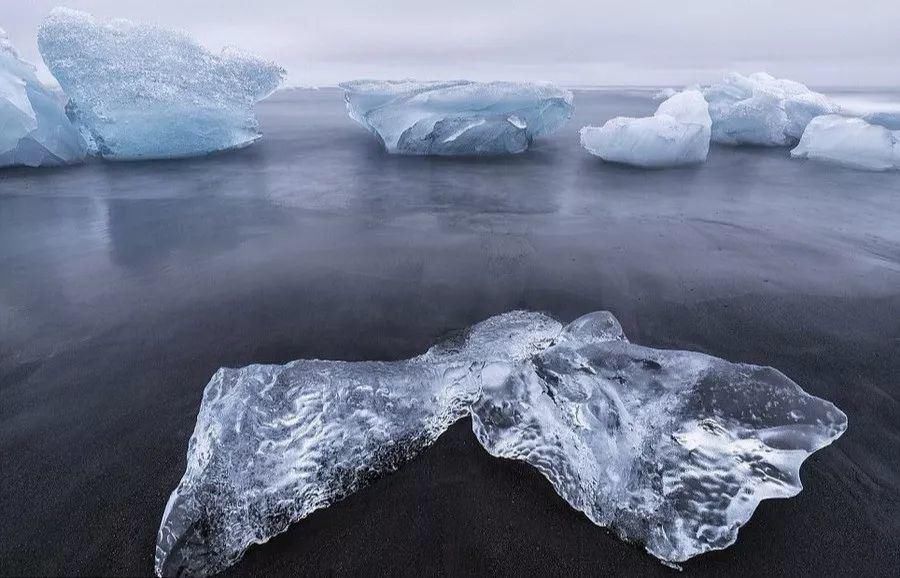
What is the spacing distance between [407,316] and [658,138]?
6.69m

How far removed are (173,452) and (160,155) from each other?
26.0ft

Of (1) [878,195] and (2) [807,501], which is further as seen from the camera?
(1) [878,195]

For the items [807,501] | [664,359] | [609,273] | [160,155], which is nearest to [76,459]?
[664,359]

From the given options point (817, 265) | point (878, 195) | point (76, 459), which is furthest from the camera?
point (878, 195)

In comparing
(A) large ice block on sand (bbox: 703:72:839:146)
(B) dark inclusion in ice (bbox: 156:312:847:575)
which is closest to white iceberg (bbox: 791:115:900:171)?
(A) large ice block on sand (bbox: 703:72:839:146)

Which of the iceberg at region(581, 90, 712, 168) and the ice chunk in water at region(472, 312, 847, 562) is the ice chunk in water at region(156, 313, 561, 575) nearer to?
the ice chunk in water at region(472, 312, 847, 562)

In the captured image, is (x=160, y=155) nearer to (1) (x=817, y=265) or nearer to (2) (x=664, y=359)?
(2) (x=664, y=359)

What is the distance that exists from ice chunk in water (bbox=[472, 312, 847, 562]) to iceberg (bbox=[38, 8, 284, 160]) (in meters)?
7.94

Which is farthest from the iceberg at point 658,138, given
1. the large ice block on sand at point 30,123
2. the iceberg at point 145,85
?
the large ice block on sand at point 30,123

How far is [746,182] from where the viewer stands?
718 centimetres

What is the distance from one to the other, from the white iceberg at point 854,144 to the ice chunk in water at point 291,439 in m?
9.86

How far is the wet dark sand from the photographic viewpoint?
159cm

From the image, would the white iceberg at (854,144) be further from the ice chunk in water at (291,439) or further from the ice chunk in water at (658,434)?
the ice chunk in water at (291,439)

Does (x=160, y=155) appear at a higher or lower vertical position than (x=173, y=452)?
higher
